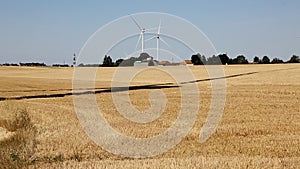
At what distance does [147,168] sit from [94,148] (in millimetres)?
2932

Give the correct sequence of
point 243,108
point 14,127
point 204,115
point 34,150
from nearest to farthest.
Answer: point 34,150
point 14,127
point 204,115
point 243,108

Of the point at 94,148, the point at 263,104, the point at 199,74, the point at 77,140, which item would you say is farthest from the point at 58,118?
the point at 199,74

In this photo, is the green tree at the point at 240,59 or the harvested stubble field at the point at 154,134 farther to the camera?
the green tree at the point at 240,59

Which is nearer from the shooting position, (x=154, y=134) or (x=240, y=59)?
(x=154, y=134)

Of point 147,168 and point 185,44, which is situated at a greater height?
point 185,44

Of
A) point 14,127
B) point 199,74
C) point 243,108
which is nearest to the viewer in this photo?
point 14,127

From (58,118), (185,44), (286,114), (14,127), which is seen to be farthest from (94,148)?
(286,114)

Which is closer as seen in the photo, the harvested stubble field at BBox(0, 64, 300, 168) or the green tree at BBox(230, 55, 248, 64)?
the harvested stubble field at BBox(0, 64, 300, 168)

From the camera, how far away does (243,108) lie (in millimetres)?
22516

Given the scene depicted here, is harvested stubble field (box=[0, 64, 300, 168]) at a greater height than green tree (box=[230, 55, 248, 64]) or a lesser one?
lesser

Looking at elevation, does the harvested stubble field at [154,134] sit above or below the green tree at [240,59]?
below

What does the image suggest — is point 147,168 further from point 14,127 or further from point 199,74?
point 199,74

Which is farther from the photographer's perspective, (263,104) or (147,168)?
(263,104)

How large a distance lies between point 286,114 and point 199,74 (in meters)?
41.7
